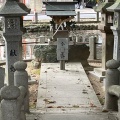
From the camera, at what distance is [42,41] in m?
15.9

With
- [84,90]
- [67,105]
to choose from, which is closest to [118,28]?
[84,90]

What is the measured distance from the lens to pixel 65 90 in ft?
29.4

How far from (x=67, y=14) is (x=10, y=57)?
426cm

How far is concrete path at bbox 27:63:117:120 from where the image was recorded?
20.5 ft

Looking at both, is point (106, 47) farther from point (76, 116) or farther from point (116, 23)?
→ point (76, 116)

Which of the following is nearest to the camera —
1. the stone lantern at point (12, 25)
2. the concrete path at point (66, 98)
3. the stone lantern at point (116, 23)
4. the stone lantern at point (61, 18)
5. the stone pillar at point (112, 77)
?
the concrete path at point (66, 98)

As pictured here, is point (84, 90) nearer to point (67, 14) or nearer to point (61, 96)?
point (61, 96)

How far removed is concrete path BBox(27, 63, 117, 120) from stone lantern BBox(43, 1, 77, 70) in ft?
2.14

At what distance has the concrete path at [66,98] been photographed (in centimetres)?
626

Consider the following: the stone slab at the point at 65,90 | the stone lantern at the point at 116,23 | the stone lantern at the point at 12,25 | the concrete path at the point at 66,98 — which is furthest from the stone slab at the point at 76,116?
the stone lantern at the point at 116,23

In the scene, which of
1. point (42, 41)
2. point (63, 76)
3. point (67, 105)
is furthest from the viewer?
point (42, 41)

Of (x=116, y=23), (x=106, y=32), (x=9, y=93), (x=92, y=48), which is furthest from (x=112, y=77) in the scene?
(x=92, y=48)

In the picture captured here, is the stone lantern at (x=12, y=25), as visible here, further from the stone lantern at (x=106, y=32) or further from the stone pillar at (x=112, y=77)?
the stone lantern at (x=106, y=32)

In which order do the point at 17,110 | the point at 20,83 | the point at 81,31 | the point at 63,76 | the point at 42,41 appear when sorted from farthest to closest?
the point at 81,31 < the point at 42,41 < the point at 63,76 < the point at 20,83 < the point at 17,110
